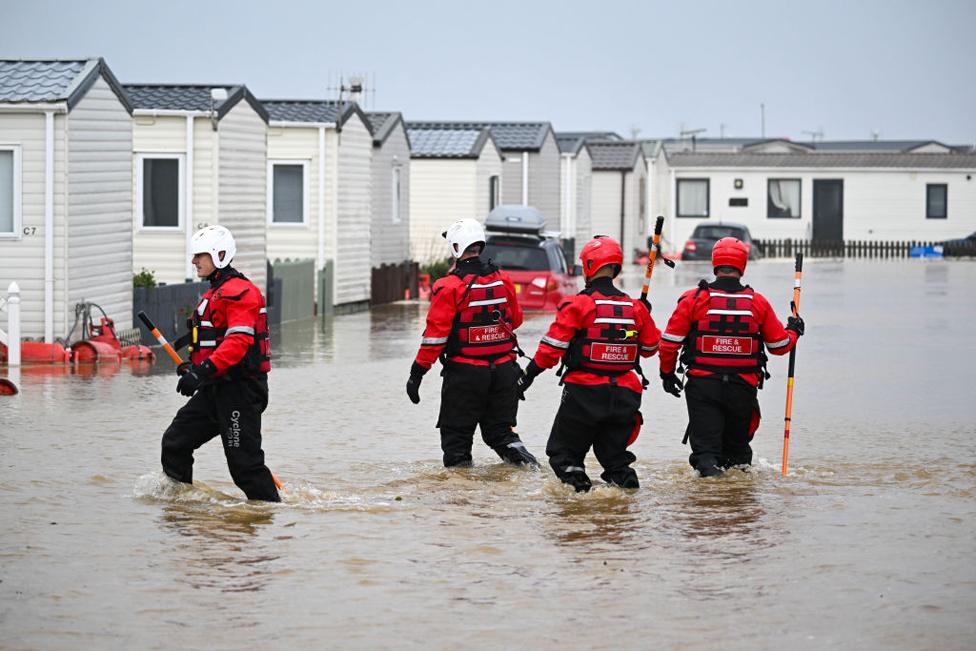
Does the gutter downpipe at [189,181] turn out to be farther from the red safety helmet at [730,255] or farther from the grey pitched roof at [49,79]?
the red safety helmet at [730,255]

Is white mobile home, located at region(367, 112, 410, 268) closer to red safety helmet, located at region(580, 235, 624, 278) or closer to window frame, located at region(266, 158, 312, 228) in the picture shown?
window frame, located at region(266, 158, 312, 228)

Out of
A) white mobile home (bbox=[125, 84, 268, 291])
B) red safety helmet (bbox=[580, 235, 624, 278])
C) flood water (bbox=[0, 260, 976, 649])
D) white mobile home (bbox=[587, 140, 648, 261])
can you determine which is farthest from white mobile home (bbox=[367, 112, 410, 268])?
red safety helmet (bbox=[580, 235, 624, 278])

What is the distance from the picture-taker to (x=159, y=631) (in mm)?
7207

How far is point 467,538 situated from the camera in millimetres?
9305

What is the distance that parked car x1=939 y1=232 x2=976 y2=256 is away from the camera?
58.7 m

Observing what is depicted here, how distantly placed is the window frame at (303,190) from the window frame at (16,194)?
31.5ft

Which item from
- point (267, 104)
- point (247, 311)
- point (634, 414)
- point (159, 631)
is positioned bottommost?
point (159, 631)

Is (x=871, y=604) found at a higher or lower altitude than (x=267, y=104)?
lower

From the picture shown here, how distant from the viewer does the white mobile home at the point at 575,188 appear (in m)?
47.5

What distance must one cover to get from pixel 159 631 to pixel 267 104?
2354 cm

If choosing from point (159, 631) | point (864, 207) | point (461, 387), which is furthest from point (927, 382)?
point (864, 207)

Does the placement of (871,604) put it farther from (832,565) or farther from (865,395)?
(865,395)

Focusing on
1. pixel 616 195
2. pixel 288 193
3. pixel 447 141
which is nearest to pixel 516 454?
pixel 288 193

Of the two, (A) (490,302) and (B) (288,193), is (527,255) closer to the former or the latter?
(B) (288,193)
